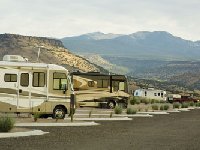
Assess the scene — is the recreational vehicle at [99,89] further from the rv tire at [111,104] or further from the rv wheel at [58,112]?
the rv wheel at [58,112]

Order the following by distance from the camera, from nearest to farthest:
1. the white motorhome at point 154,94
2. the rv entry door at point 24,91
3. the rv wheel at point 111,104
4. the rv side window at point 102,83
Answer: the rv entry door at point 24,91 → the rv side window at point 102,83 → the rv wheel at point 111,104 → the white motorhome at point 154,94

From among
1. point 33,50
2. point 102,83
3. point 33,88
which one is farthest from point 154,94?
point 33,50

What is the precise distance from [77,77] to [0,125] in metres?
23.9

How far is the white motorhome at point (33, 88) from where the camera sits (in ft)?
83.5

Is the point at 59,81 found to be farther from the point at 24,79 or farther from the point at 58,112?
the point at 24,79

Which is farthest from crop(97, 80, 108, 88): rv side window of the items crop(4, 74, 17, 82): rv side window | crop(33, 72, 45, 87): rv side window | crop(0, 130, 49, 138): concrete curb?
crop(0, 130, 49, 138): concrete curb

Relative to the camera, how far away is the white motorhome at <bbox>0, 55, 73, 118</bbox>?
83.5 feet

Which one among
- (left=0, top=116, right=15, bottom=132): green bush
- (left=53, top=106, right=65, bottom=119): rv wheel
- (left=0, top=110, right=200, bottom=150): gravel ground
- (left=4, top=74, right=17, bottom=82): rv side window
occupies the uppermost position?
(left=4, top=74, right=17, bottom=82): rv side window

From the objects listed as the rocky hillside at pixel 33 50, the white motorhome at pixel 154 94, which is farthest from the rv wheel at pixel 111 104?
the rocky hillside at pixel 33 50

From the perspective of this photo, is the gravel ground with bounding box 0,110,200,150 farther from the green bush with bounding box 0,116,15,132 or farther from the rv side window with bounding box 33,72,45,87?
the rv side window with bounding box 33,72,45,87

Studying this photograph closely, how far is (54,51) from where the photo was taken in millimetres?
159875

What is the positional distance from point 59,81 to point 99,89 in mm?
17166

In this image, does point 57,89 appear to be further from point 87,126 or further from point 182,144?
point 182,144

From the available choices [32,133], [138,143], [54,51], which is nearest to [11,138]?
[32,133]
